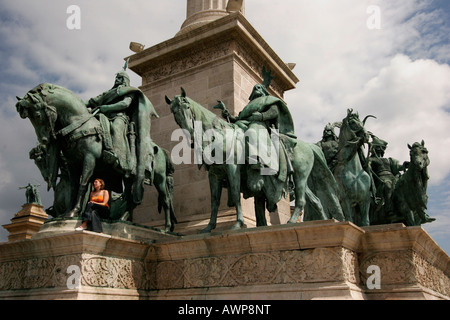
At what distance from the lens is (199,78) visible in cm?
1289

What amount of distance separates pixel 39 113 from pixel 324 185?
6.28m

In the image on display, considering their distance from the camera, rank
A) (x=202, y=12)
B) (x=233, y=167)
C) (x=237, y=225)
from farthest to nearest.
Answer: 1. (x=202, y=12)
2. (x=233, y=167)
3. (x=237, y=225)

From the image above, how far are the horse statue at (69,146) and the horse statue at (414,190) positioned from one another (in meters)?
7.44

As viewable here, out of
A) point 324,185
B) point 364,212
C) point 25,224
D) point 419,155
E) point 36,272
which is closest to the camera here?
point 36,272

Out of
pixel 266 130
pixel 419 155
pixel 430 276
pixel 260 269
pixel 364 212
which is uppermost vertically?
pixel 419 155

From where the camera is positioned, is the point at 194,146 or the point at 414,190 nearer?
the point at 194,146

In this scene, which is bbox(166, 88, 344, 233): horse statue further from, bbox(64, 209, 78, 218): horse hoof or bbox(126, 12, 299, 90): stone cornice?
bbox(126, 12, 299, 90): stone cornice

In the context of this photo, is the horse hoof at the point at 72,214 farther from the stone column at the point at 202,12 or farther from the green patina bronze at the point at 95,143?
the stone column at the point at 202,12

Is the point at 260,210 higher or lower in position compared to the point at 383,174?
lower

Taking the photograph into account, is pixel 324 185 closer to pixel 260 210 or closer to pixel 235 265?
pixel 260 210

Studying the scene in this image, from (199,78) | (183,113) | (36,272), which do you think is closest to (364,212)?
(183,113)

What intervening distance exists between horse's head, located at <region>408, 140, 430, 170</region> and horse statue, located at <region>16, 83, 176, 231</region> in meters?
7.33

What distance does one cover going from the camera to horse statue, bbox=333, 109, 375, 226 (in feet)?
36.4

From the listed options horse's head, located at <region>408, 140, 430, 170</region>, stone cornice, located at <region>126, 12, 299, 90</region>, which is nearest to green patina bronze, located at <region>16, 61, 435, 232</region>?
horse's head, located at <region>408, 140, 430, 170</region>
